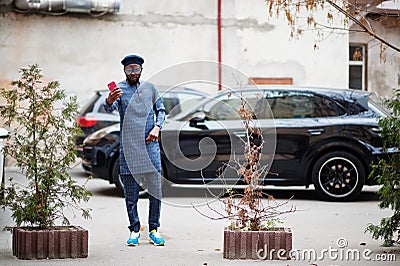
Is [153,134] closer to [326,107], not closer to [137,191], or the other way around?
[137,191]

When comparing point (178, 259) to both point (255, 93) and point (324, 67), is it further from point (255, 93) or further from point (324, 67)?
point (324, 67)

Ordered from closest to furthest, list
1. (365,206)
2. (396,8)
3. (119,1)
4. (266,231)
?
(266,231), (396,8), (365,206), (119,1)

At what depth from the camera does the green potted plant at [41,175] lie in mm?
7641

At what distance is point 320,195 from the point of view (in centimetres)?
1292

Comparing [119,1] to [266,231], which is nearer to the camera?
[266,231]

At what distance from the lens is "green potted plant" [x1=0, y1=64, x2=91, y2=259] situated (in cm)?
764

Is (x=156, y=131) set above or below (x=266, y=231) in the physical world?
above

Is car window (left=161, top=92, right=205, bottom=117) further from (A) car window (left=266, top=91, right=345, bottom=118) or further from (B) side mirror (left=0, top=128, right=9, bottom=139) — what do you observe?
(B) side mirror (left=0, top=128, right=9, bottom=139)

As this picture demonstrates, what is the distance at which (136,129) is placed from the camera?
8547mm

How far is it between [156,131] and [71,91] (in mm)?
11478

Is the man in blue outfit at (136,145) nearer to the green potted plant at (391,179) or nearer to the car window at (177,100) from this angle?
the green potted plant at (391,179)

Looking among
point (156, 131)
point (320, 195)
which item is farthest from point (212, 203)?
point (156, 131)

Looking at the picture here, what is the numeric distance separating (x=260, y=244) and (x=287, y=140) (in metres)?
5.46

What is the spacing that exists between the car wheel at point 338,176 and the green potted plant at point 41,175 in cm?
565
